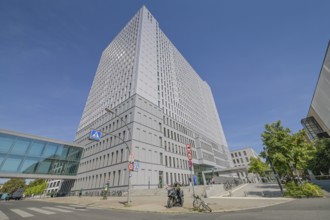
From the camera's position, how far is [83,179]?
40.0 metres

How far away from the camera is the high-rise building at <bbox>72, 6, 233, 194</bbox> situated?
31.8 m

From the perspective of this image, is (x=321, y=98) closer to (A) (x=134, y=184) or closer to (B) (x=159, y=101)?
(B) (x=159, y=101)

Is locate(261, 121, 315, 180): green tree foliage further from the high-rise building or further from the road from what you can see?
the high-rise building

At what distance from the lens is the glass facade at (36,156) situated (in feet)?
106

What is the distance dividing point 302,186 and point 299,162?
3162 mm

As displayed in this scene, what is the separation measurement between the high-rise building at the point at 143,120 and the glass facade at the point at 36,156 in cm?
364

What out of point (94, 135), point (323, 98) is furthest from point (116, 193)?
point (323, 98)

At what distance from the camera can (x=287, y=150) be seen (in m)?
17.4

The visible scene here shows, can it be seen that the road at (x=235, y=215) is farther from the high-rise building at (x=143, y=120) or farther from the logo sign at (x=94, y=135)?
the high-rise building at (x=143, y=120)

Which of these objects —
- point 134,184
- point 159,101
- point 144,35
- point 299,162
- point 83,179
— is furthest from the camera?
point 144,35

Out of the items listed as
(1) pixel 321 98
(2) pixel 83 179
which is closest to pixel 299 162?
(2) pixel 83 179

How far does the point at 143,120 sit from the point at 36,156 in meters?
27.8

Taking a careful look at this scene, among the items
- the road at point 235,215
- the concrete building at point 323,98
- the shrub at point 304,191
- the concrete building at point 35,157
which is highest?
the concrete building at point 323,98

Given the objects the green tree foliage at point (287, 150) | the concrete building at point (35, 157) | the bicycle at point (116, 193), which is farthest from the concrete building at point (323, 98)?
the concrete building at point (35, 157)
